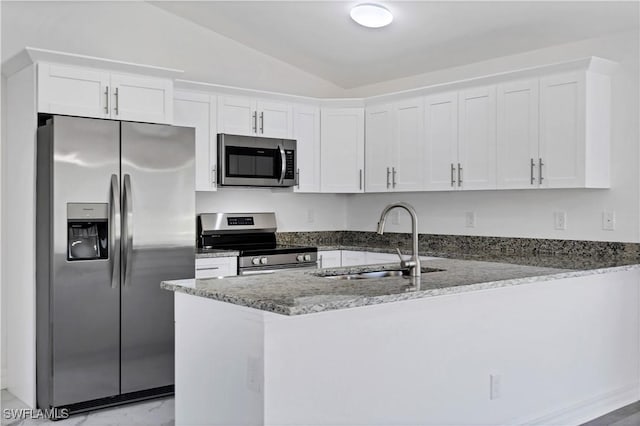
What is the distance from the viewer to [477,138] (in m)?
4.67

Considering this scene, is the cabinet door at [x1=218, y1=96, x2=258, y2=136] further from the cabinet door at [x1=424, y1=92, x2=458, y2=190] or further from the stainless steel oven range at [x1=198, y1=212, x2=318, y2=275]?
the cabinet door at [x1=424, y1=92, x2=458, y2=190]

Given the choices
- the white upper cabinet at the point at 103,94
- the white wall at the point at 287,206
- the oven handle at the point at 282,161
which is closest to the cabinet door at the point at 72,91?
the white upper cabinet at the point at 103,94

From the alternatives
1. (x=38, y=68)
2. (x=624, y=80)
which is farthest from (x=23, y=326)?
(x=624, y=80)

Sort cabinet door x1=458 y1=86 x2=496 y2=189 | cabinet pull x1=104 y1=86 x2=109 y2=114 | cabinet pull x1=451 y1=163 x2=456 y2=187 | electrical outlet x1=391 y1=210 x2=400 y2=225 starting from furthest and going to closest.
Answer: electrical outlet x1=391 y1=210 x2=400 y2=225
cabinet pull x1=451 y1=163 x2=456 y2=187
cabinet door x1=458 y1=86 x2=496 y2=189
cabinet pull x1=104 y1=86 x2=109 y2=114

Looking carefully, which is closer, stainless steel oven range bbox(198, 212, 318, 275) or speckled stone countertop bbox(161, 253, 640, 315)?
speckled stone countertop bbox(161, 253, 640, 315)

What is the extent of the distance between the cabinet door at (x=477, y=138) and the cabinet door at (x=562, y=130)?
15.4 inches

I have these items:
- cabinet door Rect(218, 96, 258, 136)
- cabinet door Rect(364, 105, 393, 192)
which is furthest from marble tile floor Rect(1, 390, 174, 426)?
cabinet door Rect(364, 105, 393, 192)

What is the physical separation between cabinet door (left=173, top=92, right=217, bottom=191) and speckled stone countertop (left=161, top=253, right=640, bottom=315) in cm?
193

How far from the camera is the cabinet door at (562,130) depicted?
4.09 metres

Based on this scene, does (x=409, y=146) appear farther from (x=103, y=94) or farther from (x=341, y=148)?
(x=103, y=94)

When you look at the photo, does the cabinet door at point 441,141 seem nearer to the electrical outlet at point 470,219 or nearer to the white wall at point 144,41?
the electrical outlet at point 470,219

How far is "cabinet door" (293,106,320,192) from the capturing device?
5352 mm

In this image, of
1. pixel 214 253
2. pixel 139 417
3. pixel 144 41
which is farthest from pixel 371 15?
pixel 139 417

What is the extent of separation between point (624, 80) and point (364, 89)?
2374 mm
